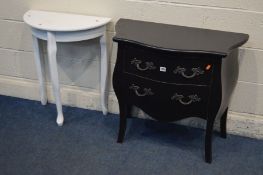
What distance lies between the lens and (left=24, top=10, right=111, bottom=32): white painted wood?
199 cm

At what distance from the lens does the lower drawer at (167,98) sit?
1.87 metres

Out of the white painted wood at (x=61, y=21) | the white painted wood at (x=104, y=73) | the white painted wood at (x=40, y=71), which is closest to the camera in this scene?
the white painted wood at (x=61, y=21)

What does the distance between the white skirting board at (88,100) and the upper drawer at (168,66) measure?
1.88ft

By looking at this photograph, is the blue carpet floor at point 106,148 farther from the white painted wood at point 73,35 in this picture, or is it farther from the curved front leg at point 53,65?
the white painted wood at point 73,35

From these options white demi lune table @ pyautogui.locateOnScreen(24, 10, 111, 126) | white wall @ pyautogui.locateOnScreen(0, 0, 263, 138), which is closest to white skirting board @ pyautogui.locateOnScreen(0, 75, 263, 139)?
white wall @ pyautogui.locateOnScreen(0, 0, 263, 138)

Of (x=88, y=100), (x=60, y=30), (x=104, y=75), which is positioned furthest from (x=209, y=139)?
(x=60, y=30)

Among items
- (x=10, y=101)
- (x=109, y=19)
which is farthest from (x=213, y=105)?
(x=10, y=101)

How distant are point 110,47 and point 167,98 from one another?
0.58m

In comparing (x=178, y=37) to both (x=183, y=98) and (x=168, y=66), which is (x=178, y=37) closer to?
(x=168, y=66)

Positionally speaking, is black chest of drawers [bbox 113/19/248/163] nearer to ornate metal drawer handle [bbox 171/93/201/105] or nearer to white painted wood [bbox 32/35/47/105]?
ornate metal drawer handle [bbox 171/93/201/105]

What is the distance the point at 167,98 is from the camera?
6.28 ft

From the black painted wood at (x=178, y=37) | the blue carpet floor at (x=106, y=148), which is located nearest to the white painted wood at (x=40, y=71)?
the blue carpet floor at (x=106, y=148)

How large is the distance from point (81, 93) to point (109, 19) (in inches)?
23.9

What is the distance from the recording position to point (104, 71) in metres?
2.29
